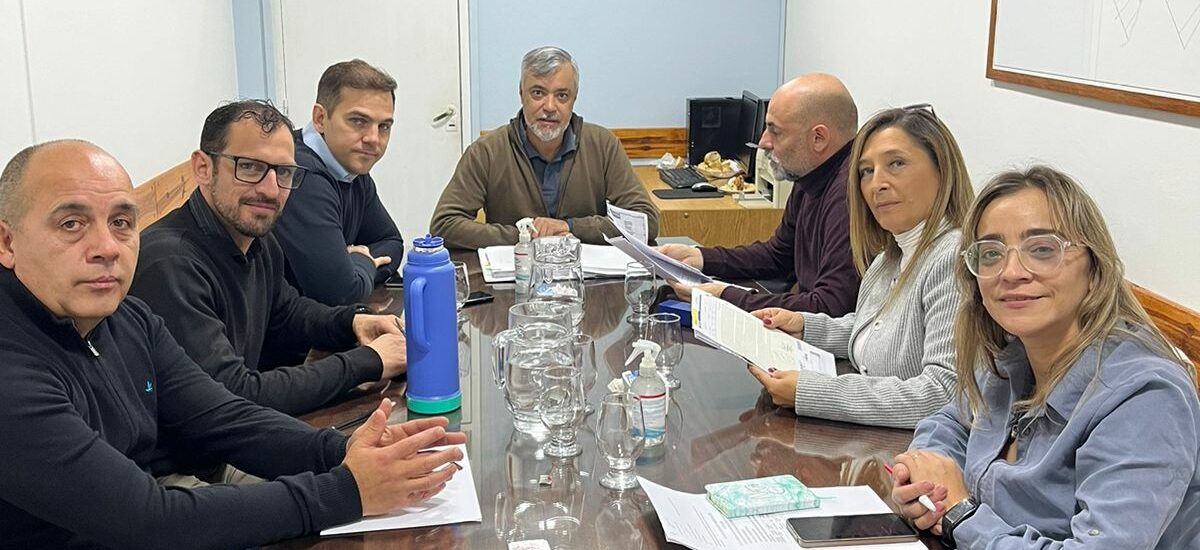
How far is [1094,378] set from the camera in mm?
1323

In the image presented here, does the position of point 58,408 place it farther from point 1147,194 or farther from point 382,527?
point 1147,194

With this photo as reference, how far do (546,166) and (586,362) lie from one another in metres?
1.69

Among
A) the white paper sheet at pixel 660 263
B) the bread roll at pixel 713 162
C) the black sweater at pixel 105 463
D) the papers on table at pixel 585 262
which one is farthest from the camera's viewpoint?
the bread roll at pixel 713 162

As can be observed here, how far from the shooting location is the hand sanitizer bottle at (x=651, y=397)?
1.64 meters

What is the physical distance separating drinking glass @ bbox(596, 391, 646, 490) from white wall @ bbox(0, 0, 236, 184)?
1.62 meters

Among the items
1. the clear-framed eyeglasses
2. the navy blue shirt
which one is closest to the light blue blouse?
the clear-framed eyeglasses

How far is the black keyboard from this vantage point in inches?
186

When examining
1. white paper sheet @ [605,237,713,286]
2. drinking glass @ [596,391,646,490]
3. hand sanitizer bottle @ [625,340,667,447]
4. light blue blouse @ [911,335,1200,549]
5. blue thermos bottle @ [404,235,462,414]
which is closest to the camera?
light blue blouse @ [911,335,1200,549]

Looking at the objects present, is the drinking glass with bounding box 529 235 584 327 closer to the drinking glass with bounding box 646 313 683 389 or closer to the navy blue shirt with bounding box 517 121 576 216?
the drinking glass with bounding box 646 313 683 389

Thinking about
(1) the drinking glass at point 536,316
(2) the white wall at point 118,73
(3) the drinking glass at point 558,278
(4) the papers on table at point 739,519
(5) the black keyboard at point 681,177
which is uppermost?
(2) the white wall at point 118,73

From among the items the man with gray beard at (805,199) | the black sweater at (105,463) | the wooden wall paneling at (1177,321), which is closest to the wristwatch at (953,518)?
the black sweater at (105,463)

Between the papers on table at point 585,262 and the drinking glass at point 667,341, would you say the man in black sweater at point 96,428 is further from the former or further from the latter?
the papers on table at point 585,262

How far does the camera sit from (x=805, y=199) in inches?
117

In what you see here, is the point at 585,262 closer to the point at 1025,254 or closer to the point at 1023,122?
the point at 1023,122
